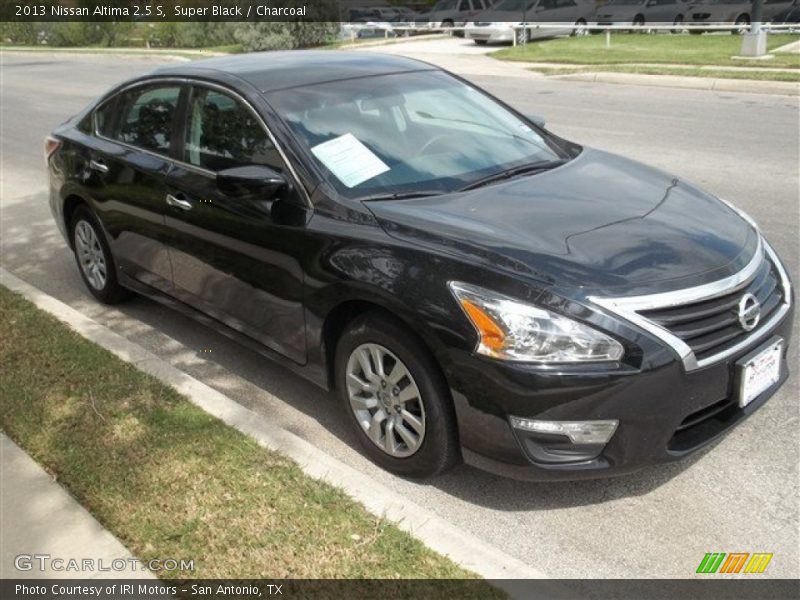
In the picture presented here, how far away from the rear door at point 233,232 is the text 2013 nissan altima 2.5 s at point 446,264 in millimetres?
12

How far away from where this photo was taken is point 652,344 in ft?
9.68

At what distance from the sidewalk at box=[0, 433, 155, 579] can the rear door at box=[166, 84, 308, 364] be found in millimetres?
1176

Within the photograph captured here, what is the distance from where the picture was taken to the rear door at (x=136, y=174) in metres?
4.83

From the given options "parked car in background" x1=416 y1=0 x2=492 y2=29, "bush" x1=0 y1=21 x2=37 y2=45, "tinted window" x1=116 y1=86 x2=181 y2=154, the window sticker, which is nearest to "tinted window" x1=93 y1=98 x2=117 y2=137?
"tinted window" x1=116 y1=86 x2=181 y2=154

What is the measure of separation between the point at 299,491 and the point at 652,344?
4.76 ft

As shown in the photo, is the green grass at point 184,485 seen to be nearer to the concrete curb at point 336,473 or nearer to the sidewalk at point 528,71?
the concrete curb at point 336,473

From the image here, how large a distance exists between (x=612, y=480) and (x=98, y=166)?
147 inches

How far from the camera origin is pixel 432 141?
13.8ft

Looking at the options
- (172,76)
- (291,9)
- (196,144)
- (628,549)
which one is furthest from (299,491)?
(291,9)

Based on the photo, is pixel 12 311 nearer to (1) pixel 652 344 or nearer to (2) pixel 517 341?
(2) pixel 517 341

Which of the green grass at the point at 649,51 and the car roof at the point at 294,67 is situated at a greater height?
the green grass at the point at 649,51

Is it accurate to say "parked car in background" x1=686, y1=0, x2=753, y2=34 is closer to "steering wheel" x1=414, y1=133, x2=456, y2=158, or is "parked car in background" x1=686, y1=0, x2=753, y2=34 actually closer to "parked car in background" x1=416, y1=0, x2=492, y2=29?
"parked car in background" x1=416, y1=0, x2=492, y2=29

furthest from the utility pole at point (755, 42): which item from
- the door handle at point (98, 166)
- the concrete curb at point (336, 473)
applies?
the concrete curb at point (336, 473)

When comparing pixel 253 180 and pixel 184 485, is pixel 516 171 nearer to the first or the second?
pixel 253 180
